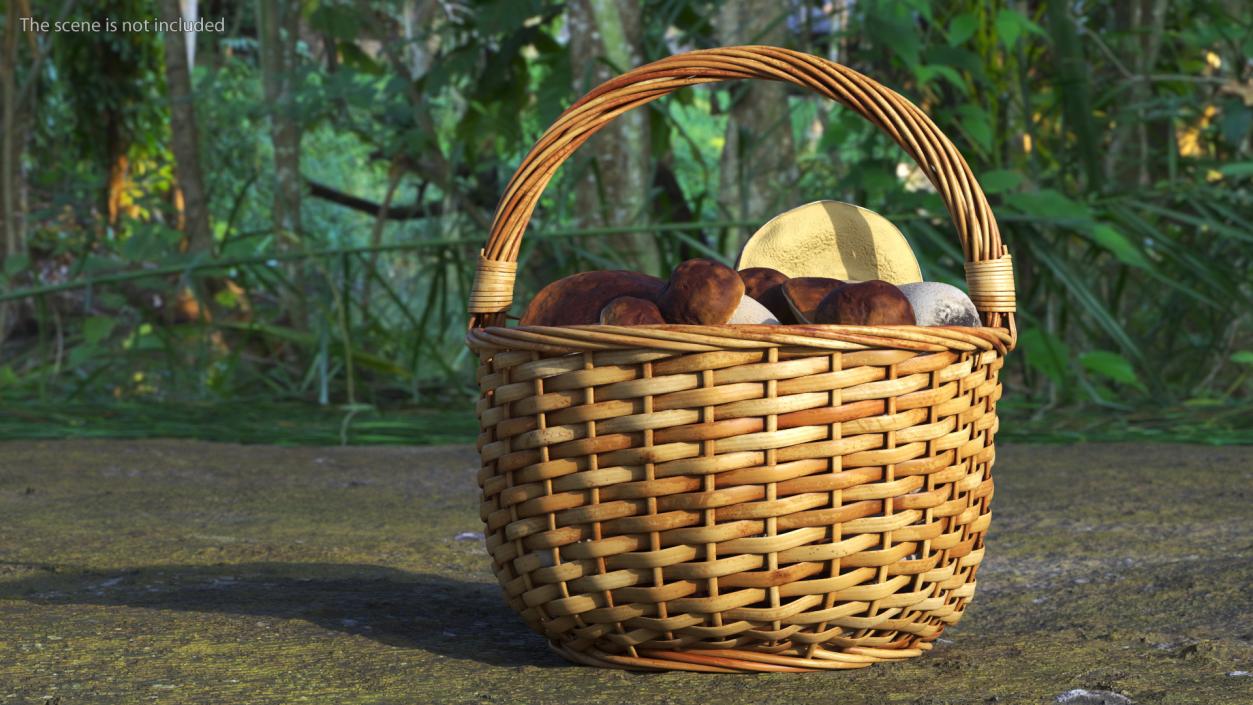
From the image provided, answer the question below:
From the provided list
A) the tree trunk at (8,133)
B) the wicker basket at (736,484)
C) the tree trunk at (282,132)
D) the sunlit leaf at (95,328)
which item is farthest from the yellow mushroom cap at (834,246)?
the tree trunk at (8,133)

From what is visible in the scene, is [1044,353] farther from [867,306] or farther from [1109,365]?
[867,306]

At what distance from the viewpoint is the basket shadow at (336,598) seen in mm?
1352

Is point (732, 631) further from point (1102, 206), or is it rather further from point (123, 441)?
point (1102, 206)

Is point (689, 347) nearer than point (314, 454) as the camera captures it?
Yes

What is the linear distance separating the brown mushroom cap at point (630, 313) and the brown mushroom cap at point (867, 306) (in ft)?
0.54

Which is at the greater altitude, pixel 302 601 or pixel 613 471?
pixel 613 471

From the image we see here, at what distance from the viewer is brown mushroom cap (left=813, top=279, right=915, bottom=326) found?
119 cm

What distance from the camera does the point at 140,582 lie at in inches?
62.5

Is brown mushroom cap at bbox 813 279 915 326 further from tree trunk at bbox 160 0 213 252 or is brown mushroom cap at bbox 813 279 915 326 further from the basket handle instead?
tree trunk at bbox 160 0 213 252

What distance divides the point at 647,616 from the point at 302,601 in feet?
1.73

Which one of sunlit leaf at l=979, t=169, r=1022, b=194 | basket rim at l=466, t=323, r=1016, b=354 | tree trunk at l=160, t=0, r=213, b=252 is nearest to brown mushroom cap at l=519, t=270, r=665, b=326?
basket rim at l=466, t=323, r=1016, b=354

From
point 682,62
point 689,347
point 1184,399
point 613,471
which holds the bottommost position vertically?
point 1184,399

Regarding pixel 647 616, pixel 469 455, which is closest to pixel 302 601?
pixel 647 616

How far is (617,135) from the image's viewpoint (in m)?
3.36
